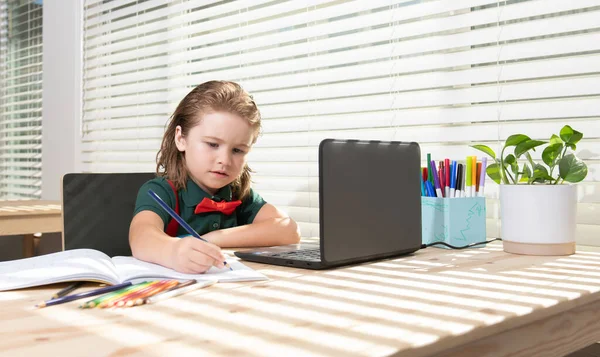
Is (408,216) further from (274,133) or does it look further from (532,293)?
(274,133)

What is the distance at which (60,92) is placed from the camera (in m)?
3.05

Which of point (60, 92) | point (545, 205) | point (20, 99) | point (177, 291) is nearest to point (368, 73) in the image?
point (545, 205)

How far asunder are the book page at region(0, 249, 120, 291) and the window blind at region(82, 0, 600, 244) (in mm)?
968

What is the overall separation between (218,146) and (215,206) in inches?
6.1

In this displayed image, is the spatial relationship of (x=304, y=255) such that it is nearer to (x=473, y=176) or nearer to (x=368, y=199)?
(x=368, y=199)

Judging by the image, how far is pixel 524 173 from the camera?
1.21 meters

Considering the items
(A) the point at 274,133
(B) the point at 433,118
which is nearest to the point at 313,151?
(A) the point at 274,133

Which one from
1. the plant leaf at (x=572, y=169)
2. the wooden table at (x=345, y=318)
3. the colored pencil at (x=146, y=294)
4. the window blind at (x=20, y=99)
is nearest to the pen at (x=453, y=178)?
the plant leaf at (x=572, y=169)

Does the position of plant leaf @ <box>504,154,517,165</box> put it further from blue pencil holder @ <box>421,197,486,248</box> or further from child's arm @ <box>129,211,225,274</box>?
child's arm @ <box>129,211,225,274</box>

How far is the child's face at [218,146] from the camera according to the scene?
129 centimetres

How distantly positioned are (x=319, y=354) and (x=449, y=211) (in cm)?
83

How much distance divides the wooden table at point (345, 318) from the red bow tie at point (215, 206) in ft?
1.35

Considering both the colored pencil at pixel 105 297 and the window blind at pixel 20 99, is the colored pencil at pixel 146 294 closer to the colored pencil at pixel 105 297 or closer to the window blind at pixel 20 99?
the colored pencil at pixel 105 297

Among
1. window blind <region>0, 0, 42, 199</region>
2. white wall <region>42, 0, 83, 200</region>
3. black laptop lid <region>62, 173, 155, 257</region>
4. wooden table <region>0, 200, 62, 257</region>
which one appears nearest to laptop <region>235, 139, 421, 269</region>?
black laptop lid <region>62, 173, 155, 257</region>
